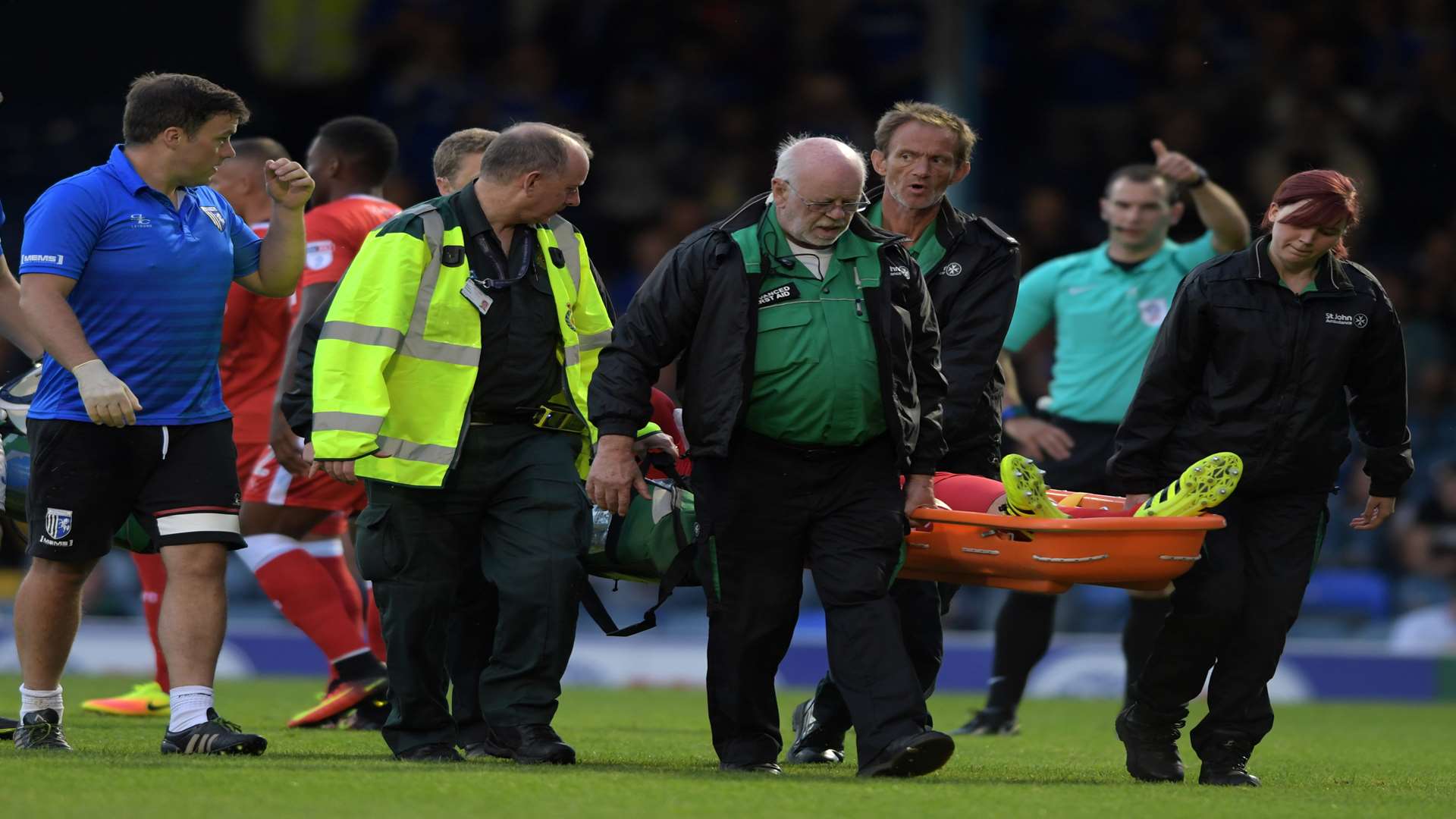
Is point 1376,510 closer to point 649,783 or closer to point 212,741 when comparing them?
point 649,783

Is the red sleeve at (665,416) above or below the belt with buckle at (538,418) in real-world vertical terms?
below

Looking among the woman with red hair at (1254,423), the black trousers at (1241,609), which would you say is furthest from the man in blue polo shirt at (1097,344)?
the black trousers at (1241,609)

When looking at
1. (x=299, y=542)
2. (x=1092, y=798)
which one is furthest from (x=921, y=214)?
(x=299, y=542)

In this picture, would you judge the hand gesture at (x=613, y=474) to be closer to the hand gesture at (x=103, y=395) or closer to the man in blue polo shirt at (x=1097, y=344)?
the hand gesture at (x=103, y=395)

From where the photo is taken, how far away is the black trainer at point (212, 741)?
6.00 m

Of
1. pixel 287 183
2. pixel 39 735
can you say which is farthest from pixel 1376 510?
pixel 39 735

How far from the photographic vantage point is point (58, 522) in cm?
607

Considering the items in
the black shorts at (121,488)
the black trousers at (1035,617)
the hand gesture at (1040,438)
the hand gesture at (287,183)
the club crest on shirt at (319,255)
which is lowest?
the black trousers at (1035,617)

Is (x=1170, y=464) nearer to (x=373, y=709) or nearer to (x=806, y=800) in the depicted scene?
(x=806, y=800)

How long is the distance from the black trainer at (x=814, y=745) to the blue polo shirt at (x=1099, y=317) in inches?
93.5

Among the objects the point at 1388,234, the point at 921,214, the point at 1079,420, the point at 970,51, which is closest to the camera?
the point at 921,214

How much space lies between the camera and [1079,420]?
8719mm

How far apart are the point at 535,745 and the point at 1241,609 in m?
2.12

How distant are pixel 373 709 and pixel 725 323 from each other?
9.03 ft
